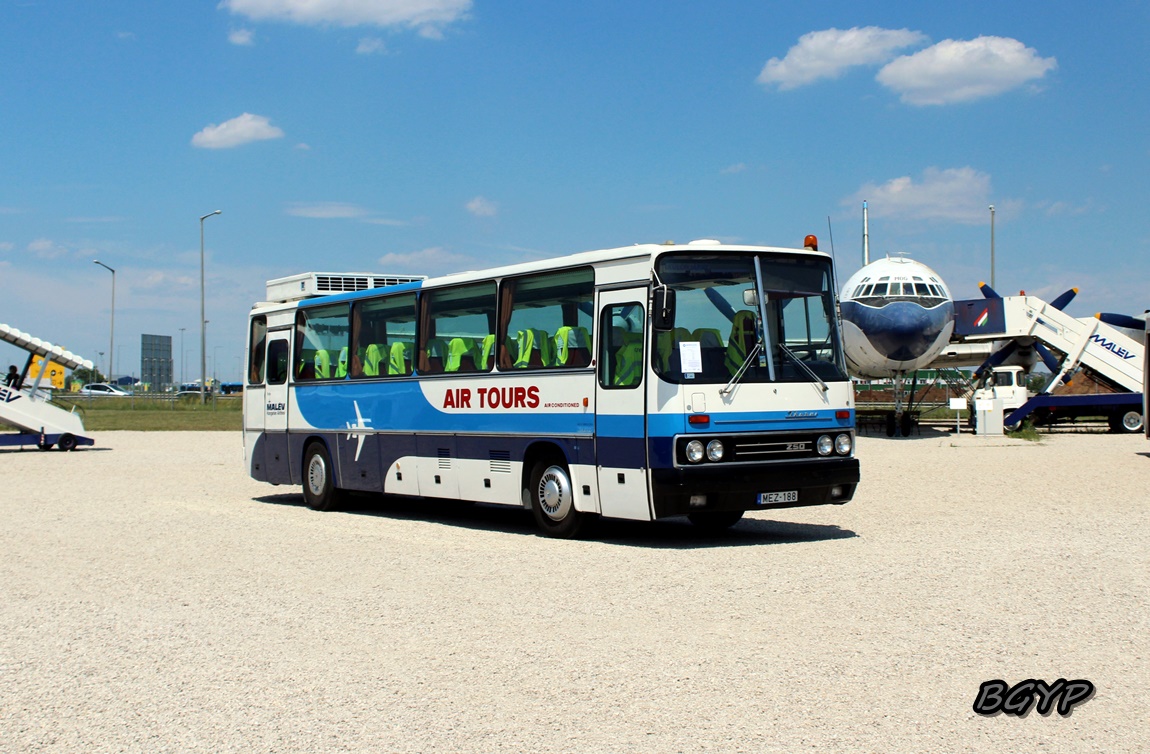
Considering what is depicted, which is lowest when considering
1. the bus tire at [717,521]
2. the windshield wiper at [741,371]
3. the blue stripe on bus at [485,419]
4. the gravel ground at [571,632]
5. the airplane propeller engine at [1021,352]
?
the gravel ground at [571,632]

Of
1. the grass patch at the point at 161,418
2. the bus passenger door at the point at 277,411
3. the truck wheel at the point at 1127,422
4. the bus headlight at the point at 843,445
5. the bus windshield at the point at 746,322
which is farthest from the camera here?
the grass patch at the point at 161,418

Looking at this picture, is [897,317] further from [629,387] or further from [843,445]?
[629,387]

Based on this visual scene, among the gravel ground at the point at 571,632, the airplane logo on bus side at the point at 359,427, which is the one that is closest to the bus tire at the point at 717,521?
the gravel ground at the point at 571,632

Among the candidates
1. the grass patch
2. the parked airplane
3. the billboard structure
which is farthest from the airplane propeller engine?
the billboard structure

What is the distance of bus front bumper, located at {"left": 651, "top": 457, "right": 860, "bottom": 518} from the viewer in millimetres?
11359

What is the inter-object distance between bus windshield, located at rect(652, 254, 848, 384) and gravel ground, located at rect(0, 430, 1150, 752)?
1688 mm

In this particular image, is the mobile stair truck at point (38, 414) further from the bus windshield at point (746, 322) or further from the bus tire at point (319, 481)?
the bus windshield at point (746, 322)

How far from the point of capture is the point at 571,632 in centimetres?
768

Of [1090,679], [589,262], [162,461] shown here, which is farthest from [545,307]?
[162,461]

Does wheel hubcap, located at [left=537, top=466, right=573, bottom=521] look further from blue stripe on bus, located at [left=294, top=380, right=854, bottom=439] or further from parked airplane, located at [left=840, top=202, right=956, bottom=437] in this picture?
parked airplane, located at [left=840, top=202, right=956, bottom=437]

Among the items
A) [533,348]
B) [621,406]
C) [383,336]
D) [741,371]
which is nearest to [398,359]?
[383,336]

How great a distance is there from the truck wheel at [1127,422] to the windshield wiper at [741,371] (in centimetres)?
2965

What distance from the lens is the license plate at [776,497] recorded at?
1173 centimetres

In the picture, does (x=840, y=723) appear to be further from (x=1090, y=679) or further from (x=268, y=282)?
(x=268, y=282)
